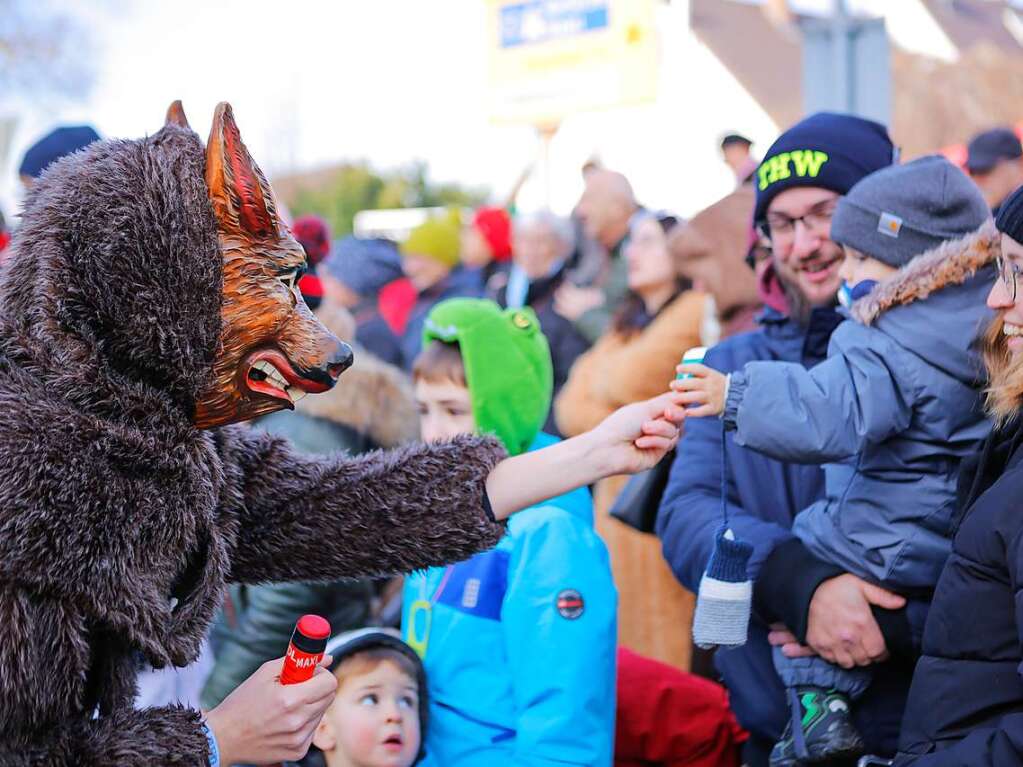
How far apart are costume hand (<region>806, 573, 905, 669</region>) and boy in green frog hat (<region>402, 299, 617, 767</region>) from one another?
1.59ft

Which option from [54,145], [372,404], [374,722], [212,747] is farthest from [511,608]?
[54,145]

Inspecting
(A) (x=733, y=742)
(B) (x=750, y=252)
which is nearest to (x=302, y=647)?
(A) (x=733, y=742)

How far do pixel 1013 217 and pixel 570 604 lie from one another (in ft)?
4.01

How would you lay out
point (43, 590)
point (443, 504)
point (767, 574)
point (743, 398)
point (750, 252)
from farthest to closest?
point (750, 252) < point (767, 574) < point (743, 398) < point (443, 504) < point (43, 590)

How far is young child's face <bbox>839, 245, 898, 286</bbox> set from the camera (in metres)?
2.60

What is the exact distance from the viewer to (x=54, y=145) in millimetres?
4324

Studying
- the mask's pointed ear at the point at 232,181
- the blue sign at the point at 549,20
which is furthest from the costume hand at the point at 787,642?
the blue sign at the point at 549,20

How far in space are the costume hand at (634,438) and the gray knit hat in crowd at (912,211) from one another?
82 centimetres

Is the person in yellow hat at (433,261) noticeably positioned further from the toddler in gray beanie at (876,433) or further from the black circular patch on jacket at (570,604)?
the toddler in gray beanie at (876,433)

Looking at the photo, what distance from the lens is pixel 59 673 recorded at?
1560 mm

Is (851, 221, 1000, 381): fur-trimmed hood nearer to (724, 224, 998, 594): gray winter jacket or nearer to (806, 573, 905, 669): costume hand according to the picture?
(724, 224, 998, 594): gray winter jacket

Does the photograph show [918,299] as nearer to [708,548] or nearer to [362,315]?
[708,548]

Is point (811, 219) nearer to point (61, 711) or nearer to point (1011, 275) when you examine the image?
point (1011, 275)

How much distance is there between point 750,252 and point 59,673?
7.82 feet
